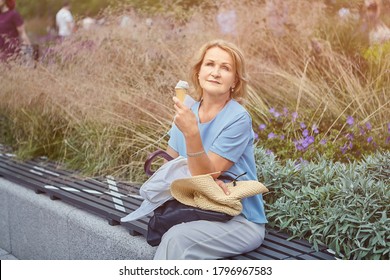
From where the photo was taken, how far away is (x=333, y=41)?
195 inches

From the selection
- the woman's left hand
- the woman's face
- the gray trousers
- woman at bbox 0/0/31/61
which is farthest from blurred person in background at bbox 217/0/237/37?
the woman's left hand

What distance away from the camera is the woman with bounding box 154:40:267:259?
266 cm

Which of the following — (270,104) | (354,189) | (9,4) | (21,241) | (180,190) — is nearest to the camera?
(180,190)

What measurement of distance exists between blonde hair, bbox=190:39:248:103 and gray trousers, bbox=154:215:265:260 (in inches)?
20.4

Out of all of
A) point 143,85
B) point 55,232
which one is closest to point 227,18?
point 143,85

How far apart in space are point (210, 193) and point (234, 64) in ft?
1.80

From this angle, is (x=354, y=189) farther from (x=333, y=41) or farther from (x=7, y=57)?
(x=7, y=57)

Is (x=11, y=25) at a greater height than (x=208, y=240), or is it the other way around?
(x=11, y=25)

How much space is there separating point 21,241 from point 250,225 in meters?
1.98

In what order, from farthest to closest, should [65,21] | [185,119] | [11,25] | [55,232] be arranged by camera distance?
1. [11,25]
2. [65,21]
3. [55,232]
4. [185,119]

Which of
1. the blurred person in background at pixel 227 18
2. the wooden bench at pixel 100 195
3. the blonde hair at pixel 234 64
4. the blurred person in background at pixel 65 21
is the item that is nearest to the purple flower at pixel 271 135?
the wooden bench at pixel 100 195

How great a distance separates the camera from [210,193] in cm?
264

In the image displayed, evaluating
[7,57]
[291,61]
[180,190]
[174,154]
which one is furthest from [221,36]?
[180,190]

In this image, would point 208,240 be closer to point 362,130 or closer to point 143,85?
point 362,130
